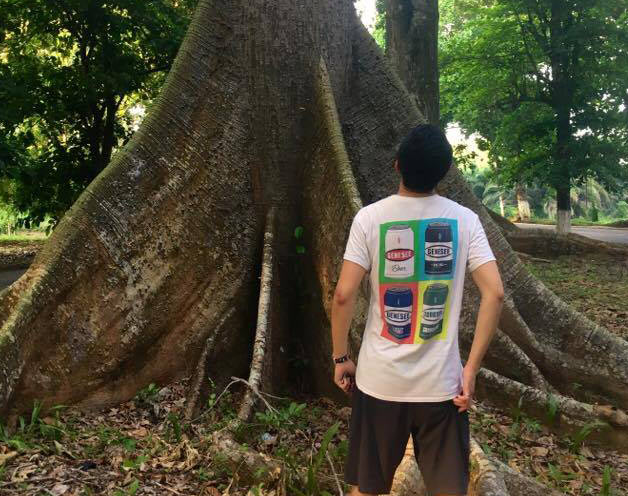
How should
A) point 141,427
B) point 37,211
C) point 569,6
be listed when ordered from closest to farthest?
point 141,427 → point 37,211 → point 569,6

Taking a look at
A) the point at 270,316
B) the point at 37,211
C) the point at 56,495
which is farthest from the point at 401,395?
the point at 37,211

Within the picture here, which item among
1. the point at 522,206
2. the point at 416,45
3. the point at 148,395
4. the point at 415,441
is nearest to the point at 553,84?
the point at 416,45

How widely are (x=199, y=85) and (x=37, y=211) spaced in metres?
6.86

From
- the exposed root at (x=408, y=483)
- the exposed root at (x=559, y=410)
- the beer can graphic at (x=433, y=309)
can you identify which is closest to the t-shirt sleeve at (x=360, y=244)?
the beer can graphic at (x=433, y=309)

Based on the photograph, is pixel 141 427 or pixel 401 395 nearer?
pixel 401 395

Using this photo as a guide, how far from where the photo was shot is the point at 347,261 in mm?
2443

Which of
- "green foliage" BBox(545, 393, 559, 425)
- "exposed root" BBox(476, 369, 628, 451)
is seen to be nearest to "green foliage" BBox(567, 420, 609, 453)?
"exposed root" BBox(476, 369, 628, 451)

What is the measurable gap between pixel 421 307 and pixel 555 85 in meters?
16.0

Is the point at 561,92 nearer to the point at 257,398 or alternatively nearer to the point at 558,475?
the point at 558,475

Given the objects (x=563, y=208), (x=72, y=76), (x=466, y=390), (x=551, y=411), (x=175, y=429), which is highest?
(x=72, y=76)

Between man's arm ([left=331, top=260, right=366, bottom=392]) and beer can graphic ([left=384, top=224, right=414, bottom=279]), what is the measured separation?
129 mm

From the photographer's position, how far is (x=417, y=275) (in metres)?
2.40

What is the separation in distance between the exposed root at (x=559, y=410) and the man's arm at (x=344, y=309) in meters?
2.35

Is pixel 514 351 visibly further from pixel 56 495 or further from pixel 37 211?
pixel 37 211
